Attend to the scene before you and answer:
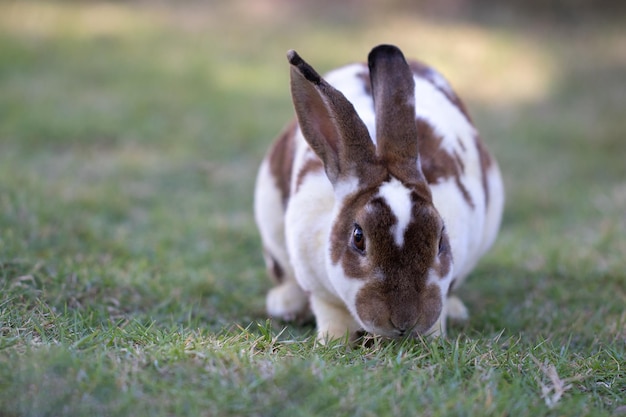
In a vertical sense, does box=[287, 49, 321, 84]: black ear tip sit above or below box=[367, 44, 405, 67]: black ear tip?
below

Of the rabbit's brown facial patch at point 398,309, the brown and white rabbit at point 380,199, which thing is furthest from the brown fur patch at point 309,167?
the rabbit's brown facial patch at point 398,309

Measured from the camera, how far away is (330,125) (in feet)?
11.8

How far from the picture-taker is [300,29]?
1155 centimetres

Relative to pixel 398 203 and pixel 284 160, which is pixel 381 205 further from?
pixel 284 160

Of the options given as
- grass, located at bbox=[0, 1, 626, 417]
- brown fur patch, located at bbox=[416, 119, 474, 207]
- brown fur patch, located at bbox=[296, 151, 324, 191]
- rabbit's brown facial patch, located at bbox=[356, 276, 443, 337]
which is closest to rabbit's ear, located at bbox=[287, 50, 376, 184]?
brown fur patch, located at bbox=[296, 151, 324, 191]

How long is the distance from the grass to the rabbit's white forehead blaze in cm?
44

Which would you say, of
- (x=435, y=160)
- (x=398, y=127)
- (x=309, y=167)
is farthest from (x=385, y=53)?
(x=309, y=167)

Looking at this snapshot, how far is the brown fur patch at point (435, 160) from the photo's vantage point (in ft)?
12.3

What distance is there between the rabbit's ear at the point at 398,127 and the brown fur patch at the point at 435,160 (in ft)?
0.62

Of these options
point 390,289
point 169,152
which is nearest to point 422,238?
point 390,289

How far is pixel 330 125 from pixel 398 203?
1.86ft

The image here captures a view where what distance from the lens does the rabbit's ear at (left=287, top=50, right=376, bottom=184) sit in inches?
135

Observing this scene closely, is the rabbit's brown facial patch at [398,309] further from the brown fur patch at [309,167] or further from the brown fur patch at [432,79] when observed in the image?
the brown fur patch at [432,79]

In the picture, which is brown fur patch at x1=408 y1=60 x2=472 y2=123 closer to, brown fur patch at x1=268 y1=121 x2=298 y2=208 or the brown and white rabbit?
the brown and white rabbit
